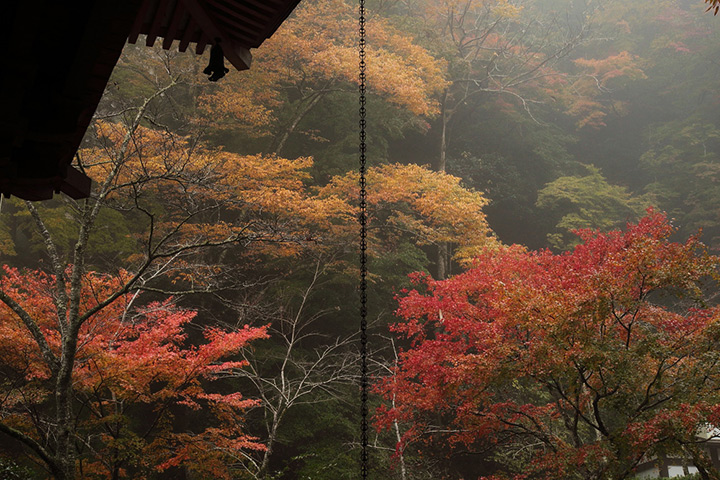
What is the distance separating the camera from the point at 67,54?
4.69ft

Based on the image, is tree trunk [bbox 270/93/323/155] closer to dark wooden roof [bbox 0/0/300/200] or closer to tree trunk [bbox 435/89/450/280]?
tree trunk [bbox 435/89/450/280]

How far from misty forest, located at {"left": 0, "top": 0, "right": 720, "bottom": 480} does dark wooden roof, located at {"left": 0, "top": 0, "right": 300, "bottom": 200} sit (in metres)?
4.26

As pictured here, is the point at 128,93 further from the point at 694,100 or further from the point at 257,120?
the point at 694,100

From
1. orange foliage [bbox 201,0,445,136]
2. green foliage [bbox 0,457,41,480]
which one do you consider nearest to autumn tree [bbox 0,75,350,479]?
green foliage [bbox 0,457,41,480]

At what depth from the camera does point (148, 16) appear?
199 centimetres

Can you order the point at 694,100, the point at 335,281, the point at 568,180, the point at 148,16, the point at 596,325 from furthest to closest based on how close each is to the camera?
the point at 694,100 → the point at 568,180 → the point at 335,281 → the point at 596,325 → the point at 148,16

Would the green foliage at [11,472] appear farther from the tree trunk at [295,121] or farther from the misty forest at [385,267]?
the tree trunk at [295,121]

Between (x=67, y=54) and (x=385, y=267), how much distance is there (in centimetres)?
1388

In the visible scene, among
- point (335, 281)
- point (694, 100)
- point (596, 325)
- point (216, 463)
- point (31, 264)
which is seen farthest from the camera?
point (694, 100)

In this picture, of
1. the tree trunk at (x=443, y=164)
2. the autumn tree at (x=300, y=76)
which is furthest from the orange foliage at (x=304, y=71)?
the tree trunk at (x=443, y=164)

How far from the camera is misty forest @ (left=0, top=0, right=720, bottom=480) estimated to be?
6898 millimetres

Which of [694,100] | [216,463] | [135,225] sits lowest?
[216,463]

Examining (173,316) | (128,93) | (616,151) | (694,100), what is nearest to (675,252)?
(173,316)

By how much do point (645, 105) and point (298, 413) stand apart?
2609 centimetres
